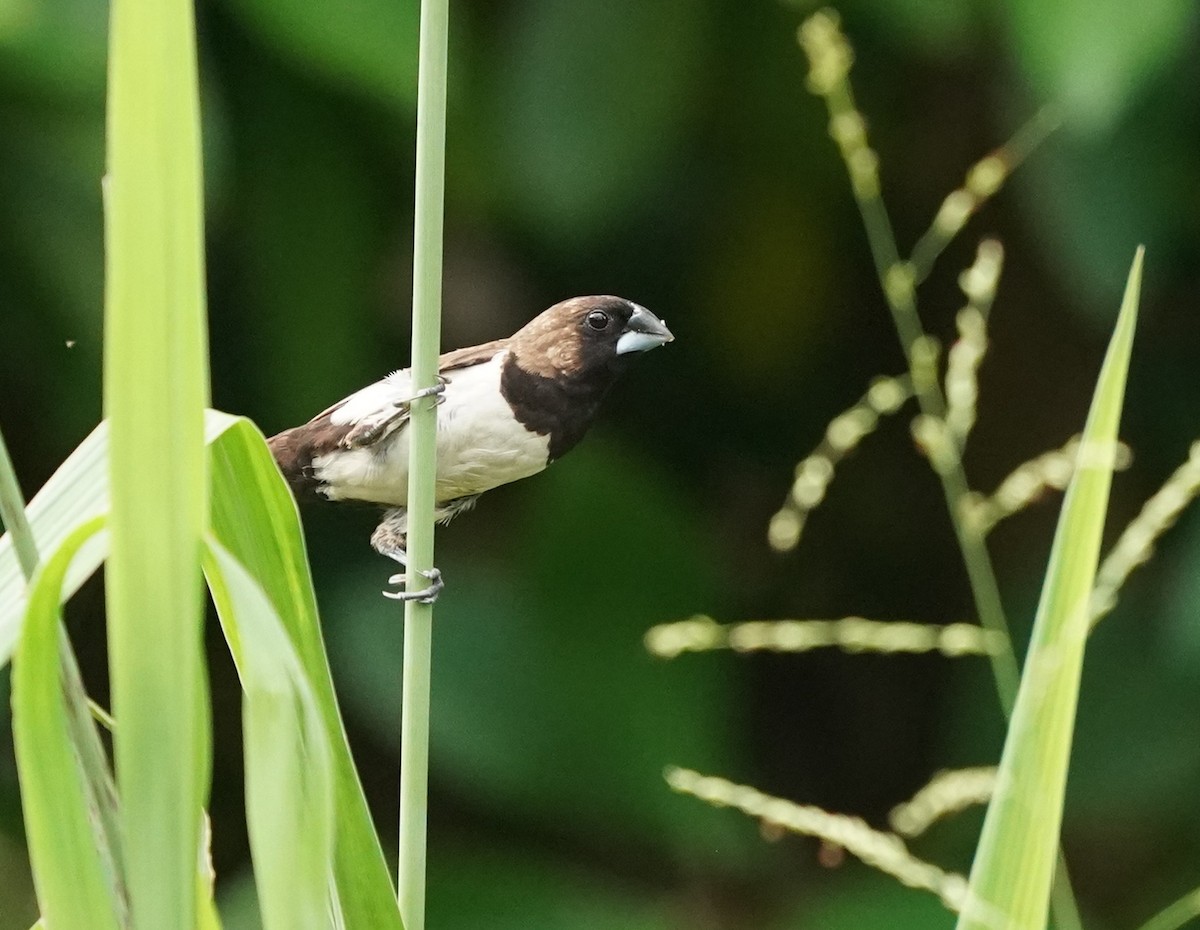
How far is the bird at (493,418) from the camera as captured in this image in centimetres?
49

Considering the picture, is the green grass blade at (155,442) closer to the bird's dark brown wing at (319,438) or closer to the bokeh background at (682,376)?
the bird's dark brown wing at (319,438)

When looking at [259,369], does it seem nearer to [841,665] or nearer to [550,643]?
[550,643]

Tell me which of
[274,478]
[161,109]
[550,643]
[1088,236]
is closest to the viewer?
[161,109]

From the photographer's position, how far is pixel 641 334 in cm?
49

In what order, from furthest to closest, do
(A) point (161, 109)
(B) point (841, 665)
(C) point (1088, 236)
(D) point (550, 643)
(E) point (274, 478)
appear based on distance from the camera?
(B) point (841, 665) → (D) point (550, 643) → (C) point (1088, 236) → (E) point (274, 478) → (A) point (161, 109)

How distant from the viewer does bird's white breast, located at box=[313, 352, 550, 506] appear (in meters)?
0.49

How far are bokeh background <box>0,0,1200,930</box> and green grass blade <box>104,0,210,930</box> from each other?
21.5 inches

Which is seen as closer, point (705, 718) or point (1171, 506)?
point (1171, 506)

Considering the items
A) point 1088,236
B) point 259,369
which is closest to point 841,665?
point 1088,236

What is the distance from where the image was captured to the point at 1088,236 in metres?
0.93

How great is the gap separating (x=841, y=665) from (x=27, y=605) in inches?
38.7

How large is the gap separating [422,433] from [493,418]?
4.1 inches

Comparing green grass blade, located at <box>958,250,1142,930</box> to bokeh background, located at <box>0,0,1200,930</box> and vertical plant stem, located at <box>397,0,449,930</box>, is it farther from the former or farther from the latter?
bokeh background, located at <box>0,0,1200,930</box>

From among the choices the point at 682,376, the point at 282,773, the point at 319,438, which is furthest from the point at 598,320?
the point at 682,376
